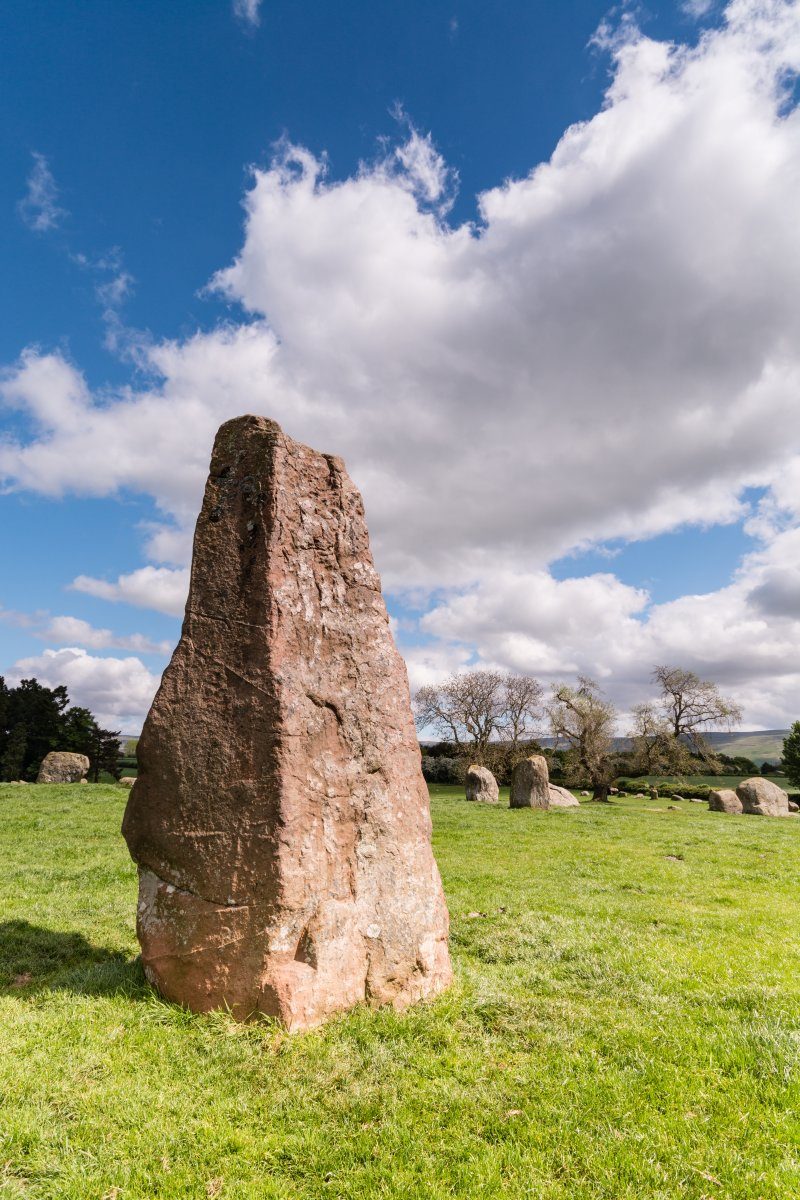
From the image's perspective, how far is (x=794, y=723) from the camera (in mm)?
48219

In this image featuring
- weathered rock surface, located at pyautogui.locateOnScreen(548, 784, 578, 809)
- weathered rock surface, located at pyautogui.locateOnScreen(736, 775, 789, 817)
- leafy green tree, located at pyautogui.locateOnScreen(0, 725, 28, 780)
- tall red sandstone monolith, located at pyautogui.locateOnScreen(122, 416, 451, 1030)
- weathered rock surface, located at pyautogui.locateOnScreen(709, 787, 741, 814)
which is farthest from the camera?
leafy green tree, located at pyautogui.locateOnScreen(0, 725, 28, 780)

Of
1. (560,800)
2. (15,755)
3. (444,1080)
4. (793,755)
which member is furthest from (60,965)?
(793,755)

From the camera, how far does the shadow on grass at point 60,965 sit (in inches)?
248

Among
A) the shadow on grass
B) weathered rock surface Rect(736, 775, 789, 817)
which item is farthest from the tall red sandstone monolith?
weathered rock surface Rect(736, 775, 789, 817)

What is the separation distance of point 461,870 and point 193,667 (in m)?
9.60

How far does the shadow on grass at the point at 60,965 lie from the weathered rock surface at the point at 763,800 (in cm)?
3062

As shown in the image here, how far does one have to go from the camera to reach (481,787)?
1209 inches

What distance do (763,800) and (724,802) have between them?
1687 mm

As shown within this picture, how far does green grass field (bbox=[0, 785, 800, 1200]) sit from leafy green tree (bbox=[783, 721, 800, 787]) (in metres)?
45.8

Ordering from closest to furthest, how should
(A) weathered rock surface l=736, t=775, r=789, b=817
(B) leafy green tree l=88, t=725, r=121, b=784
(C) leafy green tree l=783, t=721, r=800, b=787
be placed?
(A) weathered rock surface l=736, t=775, r=789, b=817 < (B) leafy green tree l=88, t=725, r=121, b=784 < (C) leafy green tree l=783, t=721, r=800, b=787

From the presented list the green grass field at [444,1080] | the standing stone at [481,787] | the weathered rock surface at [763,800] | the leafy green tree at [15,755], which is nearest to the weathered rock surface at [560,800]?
the standing stone at [481,787]

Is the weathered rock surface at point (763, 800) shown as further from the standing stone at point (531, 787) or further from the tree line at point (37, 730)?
the tree line at point (37, 730)

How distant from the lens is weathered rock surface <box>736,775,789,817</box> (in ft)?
98.4

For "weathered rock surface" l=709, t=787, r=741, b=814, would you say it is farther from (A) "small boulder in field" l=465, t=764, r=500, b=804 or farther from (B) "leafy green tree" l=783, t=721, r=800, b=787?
(B) "leafy green tree" l=783, t=721, r=800, b=787
